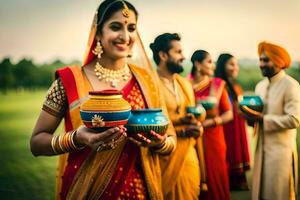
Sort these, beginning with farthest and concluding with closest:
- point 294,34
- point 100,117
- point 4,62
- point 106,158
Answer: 1. point 294,34
2. point 4,62
3. point 106,158
4. point 100,117

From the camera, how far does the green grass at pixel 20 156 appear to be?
9.00 ft

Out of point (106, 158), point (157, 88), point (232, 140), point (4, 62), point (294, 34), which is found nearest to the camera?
point (106, 158)

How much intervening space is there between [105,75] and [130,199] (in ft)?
1.94

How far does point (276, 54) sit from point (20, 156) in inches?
81.7

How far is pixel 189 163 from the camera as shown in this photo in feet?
8.68

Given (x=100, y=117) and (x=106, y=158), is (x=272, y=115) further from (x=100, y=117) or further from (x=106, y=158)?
(x=100, y=117)

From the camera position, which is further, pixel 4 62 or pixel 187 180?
pixel 4 62

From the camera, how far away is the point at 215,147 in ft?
10.1

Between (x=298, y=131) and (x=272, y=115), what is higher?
(x=272, y=115)

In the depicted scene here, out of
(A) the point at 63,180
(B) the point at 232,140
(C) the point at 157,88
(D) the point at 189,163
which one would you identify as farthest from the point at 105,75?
(B) the point at 232,140

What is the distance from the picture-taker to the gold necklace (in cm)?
174

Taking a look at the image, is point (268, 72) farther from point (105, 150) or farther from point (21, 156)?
point (21, 156)

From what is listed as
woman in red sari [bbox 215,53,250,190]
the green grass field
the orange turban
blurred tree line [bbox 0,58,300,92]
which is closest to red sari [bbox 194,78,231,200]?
woman in red sari [bbox 215,53,250,190]

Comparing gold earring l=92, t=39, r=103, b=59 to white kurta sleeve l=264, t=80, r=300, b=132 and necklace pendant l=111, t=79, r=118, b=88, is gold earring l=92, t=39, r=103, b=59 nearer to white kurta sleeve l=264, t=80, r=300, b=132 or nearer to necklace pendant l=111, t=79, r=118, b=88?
necklace pendant l=111, t=79, r=118, b=88
